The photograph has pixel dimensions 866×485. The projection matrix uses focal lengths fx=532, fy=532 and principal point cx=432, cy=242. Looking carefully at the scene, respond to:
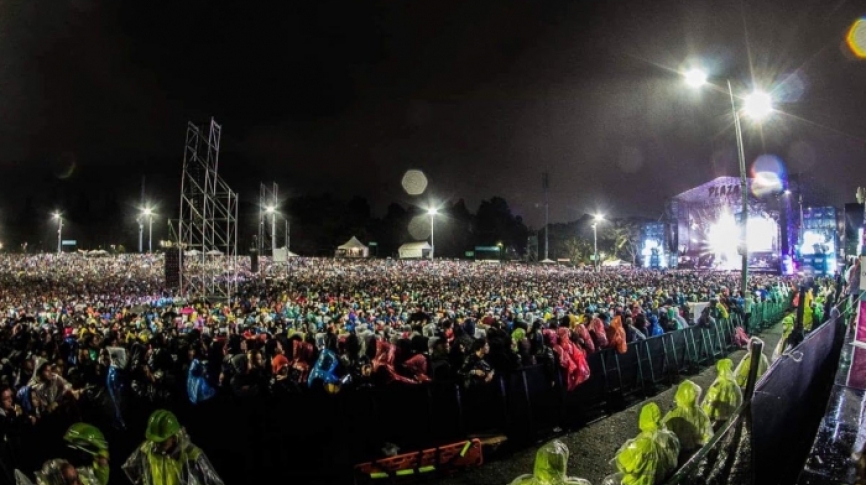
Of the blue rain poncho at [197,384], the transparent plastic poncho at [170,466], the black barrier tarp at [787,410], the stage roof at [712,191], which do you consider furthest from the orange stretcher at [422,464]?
the stage roof at [712,191]

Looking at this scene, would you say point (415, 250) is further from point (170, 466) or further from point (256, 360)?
point (170, 466)

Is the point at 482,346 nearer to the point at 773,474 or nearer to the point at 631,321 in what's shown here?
the point at 773,474

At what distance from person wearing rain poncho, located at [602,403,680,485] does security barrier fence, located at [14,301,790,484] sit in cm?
326

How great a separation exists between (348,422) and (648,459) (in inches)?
140

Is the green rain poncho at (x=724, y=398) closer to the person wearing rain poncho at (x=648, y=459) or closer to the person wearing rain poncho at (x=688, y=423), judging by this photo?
the person wearing rain poncho at (x=688, y=423)

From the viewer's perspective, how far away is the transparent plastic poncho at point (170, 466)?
12.2 ft

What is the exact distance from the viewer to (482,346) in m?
7.66

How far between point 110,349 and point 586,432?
7409 mm

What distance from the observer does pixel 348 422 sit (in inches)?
245

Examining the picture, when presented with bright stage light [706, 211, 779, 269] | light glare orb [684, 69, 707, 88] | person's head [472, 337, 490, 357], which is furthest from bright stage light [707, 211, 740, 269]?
person's head [472, 337, 490, 357]

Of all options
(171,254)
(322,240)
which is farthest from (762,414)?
(322,240)

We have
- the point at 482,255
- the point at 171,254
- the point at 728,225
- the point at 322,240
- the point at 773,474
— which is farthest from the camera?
the point at 482,255

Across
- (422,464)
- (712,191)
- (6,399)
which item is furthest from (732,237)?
(6,399)

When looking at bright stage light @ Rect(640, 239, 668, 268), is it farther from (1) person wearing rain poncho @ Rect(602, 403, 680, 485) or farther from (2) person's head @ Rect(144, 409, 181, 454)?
(2) person's head @ Rect(144, 409, 181, 454)
